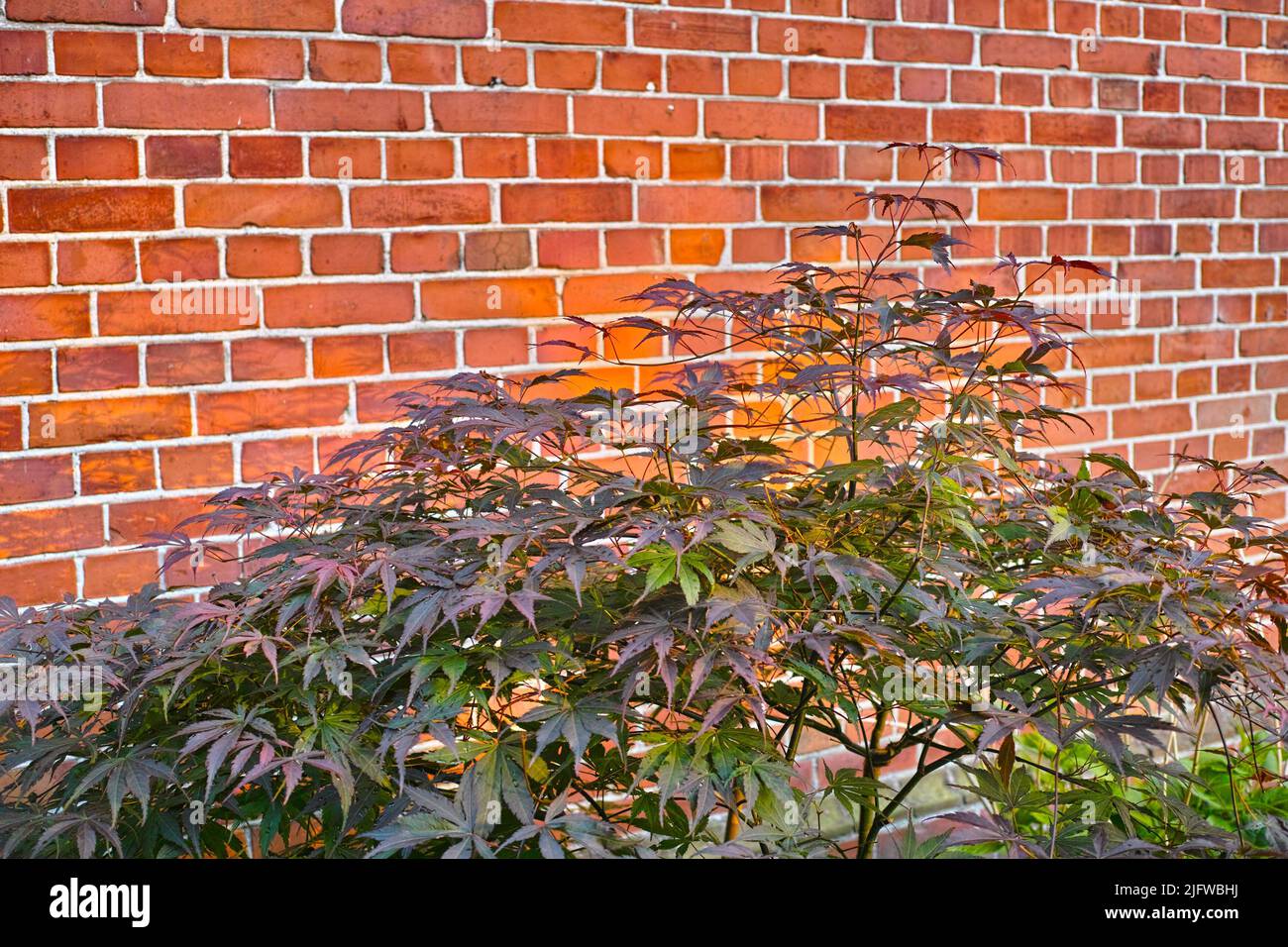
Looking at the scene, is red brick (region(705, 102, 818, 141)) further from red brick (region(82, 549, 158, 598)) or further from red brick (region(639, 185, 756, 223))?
red brick (region(82, 549, 158, 598))

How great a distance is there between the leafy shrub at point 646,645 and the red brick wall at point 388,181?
72cm

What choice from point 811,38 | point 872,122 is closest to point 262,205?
point 811,38

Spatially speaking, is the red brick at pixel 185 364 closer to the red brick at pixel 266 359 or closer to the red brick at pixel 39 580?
the red brick at pixel 266 359

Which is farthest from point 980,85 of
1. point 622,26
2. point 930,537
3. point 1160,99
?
point 930,537

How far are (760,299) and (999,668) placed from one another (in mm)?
701

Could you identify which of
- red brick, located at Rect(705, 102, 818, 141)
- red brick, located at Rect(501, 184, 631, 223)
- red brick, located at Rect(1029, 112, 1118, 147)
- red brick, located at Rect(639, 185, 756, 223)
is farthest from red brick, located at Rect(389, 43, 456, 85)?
red brick, located at Rect(1029, 112, 1118, 147)

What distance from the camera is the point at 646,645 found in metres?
1.29

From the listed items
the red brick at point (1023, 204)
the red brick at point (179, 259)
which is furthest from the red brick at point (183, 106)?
the red brick at point (1023, 204)

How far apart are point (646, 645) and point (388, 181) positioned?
1524 millimetres

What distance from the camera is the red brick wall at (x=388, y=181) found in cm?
224

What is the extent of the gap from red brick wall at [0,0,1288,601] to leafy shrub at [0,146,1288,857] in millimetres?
720

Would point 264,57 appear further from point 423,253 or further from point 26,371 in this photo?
point 26,371
